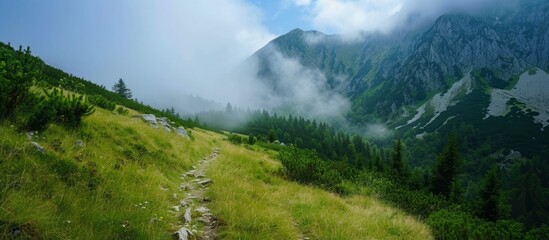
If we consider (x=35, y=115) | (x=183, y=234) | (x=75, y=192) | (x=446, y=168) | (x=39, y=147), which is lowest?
(x=183, y=234)

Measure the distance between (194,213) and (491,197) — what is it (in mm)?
38601

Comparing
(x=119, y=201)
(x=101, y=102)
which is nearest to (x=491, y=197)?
(x=101, y=102)

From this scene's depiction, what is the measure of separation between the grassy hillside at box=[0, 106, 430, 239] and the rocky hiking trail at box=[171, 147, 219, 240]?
0.63 ft

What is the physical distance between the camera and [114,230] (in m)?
5.37

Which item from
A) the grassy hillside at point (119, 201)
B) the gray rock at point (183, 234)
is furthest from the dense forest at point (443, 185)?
the gray rock at point (183, 234)

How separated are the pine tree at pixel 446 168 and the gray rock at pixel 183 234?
157 ft

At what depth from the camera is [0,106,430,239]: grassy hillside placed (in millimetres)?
4970

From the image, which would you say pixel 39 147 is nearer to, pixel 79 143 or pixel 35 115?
pixel 35 115

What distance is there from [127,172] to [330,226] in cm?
521

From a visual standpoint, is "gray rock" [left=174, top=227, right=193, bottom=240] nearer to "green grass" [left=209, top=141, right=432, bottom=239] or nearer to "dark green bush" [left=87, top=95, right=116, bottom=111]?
"green grass" [left=209, top=141, right=432, bottom=239]

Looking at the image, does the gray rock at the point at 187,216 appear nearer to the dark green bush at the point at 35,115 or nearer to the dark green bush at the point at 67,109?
the dark green bush at the point at 35,115

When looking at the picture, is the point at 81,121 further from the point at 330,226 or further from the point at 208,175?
the point at 330,226

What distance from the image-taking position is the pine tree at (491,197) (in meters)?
35.5

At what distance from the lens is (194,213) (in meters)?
7.70
